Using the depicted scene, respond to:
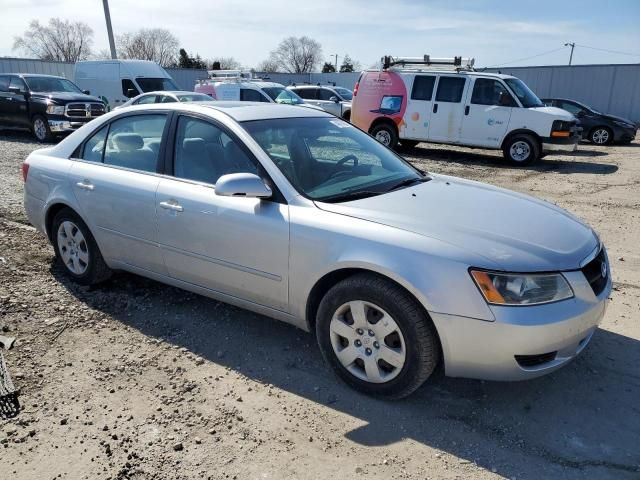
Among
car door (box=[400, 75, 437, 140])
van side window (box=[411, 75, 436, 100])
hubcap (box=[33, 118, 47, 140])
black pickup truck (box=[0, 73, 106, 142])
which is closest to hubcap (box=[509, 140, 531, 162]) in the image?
car door (box=[400, 75, 437, 140])

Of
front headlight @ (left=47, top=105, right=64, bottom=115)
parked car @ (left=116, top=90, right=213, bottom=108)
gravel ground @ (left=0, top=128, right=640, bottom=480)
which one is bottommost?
gravel ground @ (left=0, top=128, right=640, bottom=480)

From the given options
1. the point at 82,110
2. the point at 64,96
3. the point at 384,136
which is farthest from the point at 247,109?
the point at 64,96

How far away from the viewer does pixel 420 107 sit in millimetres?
13094

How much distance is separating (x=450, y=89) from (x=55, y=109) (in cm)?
1034

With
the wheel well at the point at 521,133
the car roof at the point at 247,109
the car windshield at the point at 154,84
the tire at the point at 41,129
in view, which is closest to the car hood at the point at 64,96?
the tire at the point at 41,129

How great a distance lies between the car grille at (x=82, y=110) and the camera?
14.1 meters

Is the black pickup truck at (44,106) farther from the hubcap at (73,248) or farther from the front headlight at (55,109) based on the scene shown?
the hubcap at (73,248)

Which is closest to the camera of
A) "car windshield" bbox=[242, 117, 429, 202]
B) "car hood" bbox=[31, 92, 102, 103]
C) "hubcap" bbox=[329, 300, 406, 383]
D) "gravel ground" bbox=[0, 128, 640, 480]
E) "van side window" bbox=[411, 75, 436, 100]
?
"gravel ground" bbox=[0, 128, 640, 480]

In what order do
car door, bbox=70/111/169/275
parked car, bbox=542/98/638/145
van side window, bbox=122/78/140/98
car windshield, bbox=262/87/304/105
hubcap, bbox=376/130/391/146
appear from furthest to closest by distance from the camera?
van side window, bbox=122/78/140/98 < parked car, bbox=542/98/638/145 < car windshield, bbox=262/87/304/105 < hubcap, bbox=376/130/391/146 < car door, bbox=70/111/169/275

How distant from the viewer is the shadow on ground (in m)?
2.61

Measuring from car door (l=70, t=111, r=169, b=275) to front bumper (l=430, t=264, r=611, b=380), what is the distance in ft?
7.32

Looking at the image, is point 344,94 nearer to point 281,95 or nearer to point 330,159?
point 281,95

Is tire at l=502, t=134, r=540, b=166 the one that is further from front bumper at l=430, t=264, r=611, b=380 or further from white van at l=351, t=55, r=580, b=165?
front bumper at l=430, t=264, r=611, b=380

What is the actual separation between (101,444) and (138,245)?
1634 mm
